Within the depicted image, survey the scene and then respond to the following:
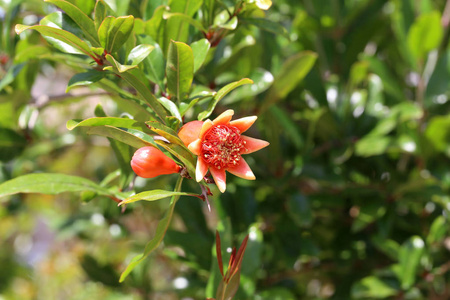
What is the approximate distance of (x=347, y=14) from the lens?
4.10ft

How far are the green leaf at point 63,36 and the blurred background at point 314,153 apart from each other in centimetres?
21

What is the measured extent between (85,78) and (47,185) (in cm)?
17

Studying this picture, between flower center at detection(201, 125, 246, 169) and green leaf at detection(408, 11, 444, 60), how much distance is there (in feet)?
2.57

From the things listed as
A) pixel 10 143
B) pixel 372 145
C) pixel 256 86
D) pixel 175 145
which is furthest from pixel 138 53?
pixel 372 145

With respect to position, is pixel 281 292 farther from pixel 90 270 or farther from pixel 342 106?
pixel 90 270

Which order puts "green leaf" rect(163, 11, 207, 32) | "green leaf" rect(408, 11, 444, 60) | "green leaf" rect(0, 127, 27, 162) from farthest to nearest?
1. "green leaf" rect(408, 11, 444, 60)
2. "green leaf" rect(0, 127, 27, 162)
3. "green leaf" rect(163, 11, 207, 32)

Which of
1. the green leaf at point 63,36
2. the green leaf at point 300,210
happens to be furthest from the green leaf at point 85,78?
the green leaf at point 300,210

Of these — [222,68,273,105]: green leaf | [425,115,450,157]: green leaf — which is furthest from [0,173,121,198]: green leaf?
[425,115,450,157]: green leaf

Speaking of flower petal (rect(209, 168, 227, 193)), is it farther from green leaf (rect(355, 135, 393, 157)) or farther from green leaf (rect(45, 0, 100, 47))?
green leaf (rect(355, 135, 393, 157))

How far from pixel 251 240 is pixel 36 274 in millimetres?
2403

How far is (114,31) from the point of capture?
53 cm

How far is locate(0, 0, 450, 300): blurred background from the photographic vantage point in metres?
0.91

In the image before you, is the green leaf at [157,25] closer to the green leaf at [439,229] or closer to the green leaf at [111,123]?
the green leaf at [111,123]

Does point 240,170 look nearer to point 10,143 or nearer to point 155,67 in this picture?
point 155,67
